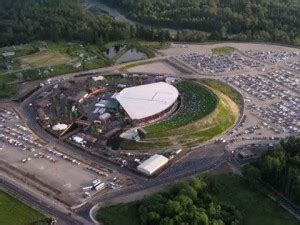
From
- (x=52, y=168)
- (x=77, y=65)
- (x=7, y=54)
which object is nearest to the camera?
(x=52, y=168)

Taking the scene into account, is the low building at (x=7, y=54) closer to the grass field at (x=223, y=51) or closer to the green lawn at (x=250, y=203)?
the grass field at (x=223, y=51)

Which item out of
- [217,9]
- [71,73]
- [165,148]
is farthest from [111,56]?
[165,148]

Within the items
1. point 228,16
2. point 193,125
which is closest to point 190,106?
point 193,125

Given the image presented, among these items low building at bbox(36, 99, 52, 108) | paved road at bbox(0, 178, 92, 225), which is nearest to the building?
paved road at bbox(0, 178, 92, 225)

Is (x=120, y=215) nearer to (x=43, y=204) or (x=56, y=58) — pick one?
(x=43, y=204)

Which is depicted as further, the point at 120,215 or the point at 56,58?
the point at 56,58

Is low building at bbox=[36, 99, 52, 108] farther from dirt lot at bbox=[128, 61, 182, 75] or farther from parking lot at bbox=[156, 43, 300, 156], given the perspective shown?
parking lot at bbox=[156, 43, 300, 156]

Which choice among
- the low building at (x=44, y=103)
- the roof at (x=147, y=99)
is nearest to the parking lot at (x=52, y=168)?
the low building at (x=44, y=103)
